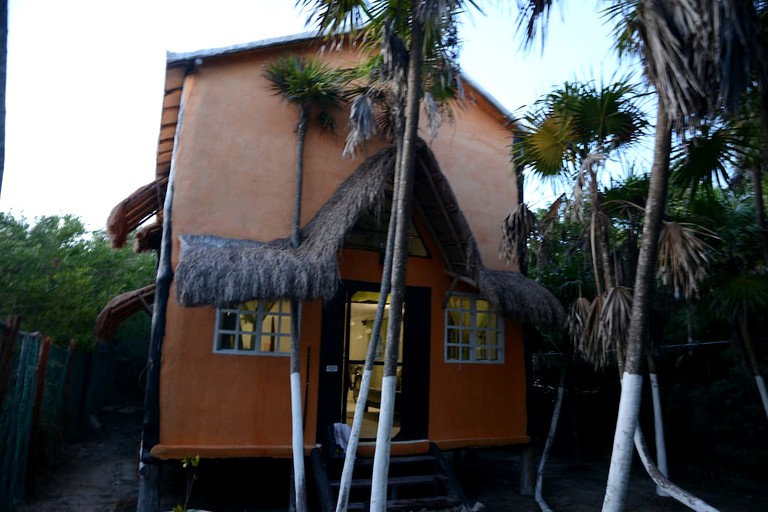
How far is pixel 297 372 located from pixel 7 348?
289 cm

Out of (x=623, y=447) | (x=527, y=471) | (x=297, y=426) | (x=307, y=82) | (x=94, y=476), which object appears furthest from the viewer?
(x=527, y=471)

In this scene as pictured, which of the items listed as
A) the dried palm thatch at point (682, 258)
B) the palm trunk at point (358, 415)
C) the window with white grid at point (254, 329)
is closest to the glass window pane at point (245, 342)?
the window with white grid at point (254, 329)

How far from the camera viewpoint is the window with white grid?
6938 mm

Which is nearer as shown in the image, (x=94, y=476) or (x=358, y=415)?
(x=358, y=415)

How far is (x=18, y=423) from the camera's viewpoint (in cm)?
610

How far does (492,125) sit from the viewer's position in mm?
10117

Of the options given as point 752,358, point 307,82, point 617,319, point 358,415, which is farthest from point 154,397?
point 752,358

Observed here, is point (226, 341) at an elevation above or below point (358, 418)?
above

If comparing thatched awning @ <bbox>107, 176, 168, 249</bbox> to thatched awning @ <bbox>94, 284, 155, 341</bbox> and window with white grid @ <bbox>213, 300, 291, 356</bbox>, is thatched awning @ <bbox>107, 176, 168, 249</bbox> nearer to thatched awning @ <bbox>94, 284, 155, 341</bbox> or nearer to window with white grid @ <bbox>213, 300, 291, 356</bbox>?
thatched awning @ <bbox>94, 284, 155, 341</bbox>

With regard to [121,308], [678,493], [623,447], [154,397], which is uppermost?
[121,308]

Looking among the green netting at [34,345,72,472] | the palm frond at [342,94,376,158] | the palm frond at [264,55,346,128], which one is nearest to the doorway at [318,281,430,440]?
the palm frond at [342,94,376,158]

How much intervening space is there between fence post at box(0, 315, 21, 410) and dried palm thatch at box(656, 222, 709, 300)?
6492 mm

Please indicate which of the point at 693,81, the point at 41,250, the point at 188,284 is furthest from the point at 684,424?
the point at 41,250

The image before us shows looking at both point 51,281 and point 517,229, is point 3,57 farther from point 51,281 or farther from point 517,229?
point 51,281
